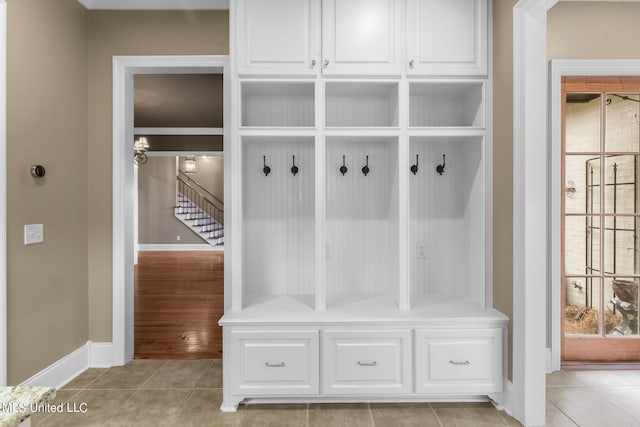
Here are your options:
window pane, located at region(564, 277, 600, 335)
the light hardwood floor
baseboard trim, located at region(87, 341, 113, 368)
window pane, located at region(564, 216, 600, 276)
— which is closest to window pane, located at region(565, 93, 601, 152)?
window pane, located at region(564, 216, 600, 276)

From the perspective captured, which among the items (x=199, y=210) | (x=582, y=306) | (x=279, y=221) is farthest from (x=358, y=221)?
(x=199, y=210)

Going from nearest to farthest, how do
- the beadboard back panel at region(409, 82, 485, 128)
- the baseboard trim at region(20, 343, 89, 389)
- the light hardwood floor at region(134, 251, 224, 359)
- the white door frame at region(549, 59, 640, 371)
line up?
the baseboard trim at region(20, 343, 89, 389), the beadboard back panel at region(409, 82, 485, 128), the white door frame at region(549, 59, 640, 371), the light hardwood floor at region(134, 251, 224, 359)

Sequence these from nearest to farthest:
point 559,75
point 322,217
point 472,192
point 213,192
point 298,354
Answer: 1. point 298,354
2. point 322,217
3. point 472,192
4. point 559,75
5. point 213,192

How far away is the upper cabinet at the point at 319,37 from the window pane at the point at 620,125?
185 centimetres

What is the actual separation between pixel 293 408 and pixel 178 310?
9.32 feet

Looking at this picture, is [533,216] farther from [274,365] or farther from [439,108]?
[274,365]

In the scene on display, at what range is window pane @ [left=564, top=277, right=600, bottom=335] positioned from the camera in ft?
10.2

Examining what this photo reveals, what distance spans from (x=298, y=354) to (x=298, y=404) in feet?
1.13

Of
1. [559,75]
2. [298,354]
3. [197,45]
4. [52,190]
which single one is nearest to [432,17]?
[559,75]

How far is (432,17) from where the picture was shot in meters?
2.56

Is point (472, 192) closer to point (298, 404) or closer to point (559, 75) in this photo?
point (559, 75)

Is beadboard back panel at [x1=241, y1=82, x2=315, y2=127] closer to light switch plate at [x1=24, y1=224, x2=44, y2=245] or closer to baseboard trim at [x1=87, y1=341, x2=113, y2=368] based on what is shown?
light switch plate at [x1=24, y1=224, x2=44, y2=245]

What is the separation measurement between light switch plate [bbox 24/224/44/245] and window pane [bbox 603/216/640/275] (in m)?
4.04

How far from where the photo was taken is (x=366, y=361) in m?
2.39
